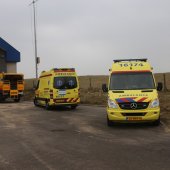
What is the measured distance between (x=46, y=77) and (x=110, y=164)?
58.8ft

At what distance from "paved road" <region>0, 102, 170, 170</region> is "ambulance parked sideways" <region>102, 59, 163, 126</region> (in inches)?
18.0

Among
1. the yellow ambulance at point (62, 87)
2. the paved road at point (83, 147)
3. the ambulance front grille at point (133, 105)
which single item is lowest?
the paved road at point (83, 147)

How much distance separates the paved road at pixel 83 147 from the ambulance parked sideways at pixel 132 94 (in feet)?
1.50

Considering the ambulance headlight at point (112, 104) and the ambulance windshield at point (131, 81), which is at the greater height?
the ambulance windshield at point (131, 81)

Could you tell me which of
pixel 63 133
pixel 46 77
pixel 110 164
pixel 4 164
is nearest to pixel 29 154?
pixel 4 164

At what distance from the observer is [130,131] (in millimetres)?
14484

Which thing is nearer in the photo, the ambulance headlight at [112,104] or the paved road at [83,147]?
the paved road at [83,147]

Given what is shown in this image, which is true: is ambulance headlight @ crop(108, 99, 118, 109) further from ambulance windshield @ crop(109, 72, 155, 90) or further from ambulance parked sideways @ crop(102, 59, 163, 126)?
ambulance windshield @ crop(109, 72, 155, 90)

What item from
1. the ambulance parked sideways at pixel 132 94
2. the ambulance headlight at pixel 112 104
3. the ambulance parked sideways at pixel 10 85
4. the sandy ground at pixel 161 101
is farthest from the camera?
the ambulance parked sideways at pixel 10 85

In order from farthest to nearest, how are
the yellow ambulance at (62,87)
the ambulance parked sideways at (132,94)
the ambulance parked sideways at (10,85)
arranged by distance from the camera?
the ambulance parked sideways at (10,85)
the yellow ambulance at (62,87)
the ambulance parked sideways at (132,94)

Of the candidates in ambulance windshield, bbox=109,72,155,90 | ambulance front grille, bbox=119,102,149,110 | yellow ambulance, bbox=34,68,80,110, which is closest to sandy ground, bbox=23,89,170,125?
ambulance windshield, bbox=109,72,155,90

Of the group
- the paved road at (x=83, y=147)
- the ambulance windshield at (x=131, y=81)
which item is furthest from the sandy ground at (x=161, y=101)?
the paved road at (x=83, y=147)

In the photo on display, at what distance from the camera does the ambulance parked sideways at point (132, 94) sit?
15.2 meters

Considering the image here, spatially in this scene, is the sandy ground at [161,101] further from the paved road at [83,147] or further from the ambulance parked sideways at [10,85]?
the ambulance parked sideways at [10,85]
